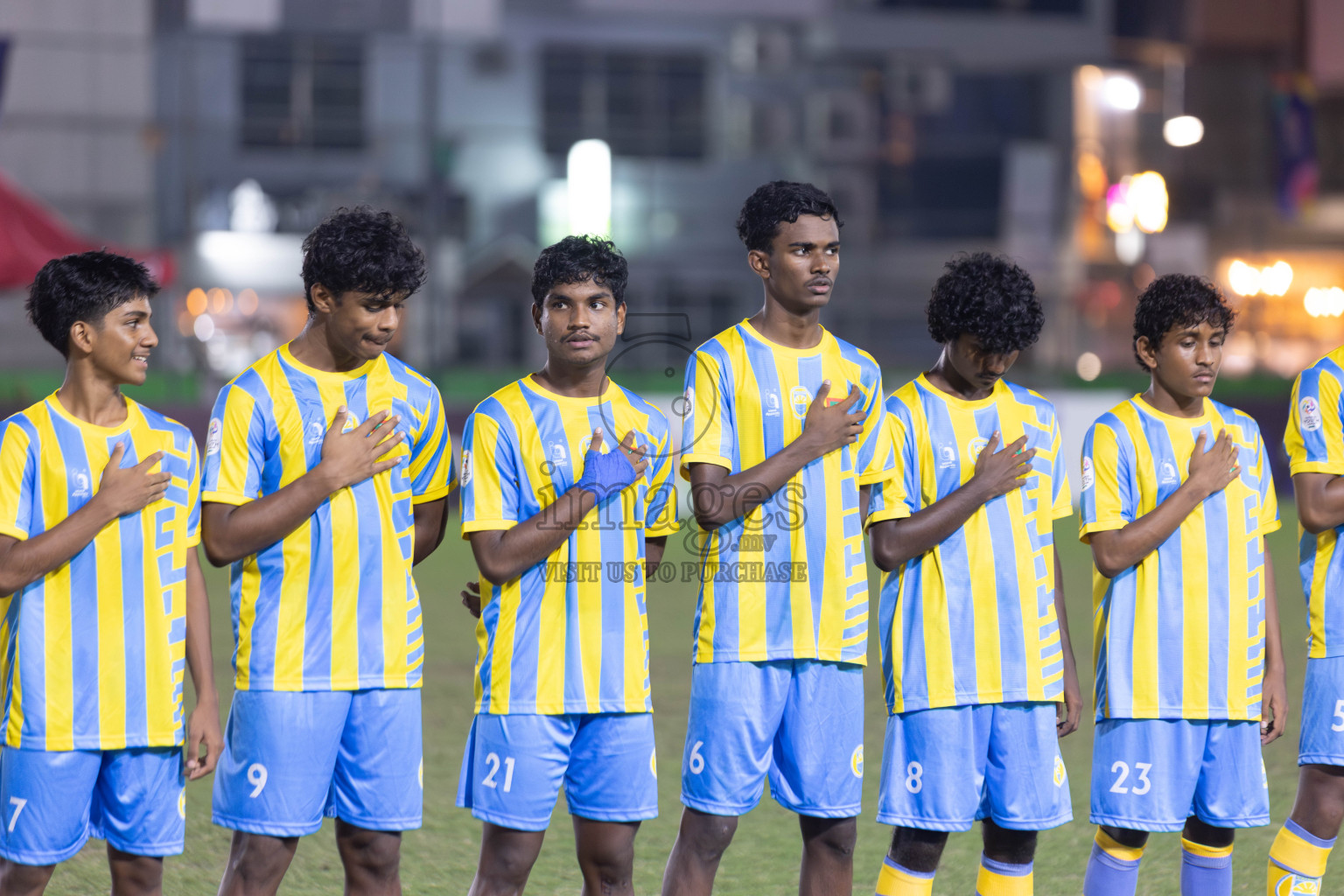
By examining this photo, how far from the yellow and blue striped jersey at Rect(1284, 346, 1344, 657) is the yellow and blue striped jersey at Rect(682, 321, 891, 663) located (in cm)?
125

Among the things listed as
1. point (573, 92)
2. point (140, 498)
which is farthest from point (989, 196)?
point (140, 498)

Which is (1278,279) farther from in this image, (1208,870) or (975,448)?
(975,448)

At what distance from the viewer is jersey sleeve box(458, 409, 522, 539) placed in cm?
337

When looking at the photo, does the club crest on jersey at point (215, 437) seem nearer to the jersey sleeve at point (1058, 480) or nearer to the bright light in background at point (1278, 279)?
the jersey sleeve at point (1058, 480)

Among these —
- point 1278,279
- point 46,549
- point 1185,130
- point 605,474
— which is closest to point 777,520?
point 605,474

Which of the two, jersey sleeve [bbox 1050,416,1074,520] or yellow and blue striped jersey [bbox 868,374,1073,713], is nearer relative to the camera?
yellow and blue striped jersey [bbox 868,374,1073,713]

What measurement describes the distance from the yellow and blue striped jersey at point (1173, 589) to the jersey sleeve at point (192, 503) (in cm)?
220

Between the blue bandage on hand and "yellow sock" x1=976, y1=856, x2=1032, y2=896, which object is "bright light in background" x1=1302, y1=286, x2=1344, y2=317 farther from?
the blue bandage on hand

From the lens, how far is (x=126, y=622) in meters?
3.16

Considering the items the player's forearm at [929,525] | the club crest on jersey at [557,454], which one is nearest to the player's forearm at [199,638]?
the club crest on jersey at [557,454]

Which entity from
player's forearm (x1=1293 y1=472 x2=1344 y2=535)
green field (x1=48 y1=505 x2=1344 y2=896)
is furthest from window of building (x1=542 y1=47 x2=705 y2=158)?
player's forearm (x1=1293 y1=472 x2=1344 y2=535)

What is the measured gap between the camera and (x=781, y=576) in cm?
351

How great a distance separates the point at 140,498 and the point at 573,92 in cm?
2101

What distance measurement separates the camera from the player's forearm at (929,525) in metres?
3.46
